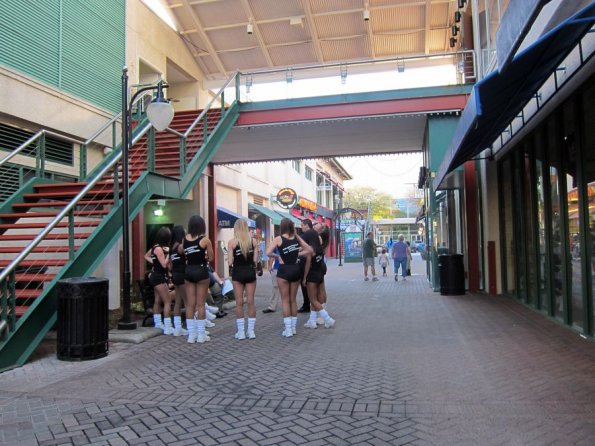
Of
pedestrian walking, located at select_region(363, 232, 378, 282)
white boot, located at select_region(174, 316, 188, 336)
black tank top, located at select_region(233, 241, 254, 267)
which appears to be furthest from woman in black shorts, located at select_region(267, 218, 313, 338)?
pedestrian walking, located at select_region(363, 232, 378, 282)

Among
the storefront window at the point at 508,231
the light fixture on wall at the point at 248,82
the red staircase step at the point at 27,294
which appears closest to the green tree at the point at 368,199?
the light fixture on wall at the point at 248,82

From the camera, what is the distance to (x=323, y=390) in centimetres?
487

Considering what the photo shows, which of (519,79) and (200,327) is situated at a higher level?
(519,79)

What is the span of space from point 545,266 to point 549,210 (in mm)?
1024

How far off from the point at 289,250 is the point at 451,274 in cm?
601

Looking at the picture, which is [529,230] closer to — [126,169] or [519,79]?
[519,79]

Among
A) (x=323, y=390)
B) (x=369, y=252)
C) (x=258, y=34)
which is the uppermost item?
(x=258, y=34)

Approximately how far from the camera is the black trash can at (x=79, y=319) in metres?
6.18

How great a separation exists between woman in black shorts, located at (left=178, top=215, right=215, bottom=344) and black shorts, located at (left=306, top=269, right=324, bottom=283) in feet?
5.85

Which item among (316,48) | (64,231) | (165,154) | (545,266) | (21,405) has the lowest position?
(21,405)

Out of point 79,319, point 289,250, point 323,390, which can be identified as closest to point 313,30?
point 289,250

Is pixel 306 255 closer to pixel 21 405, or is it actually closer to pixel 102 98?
pixel 21 405

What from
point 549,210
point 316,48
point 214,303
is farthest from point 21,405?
point 316,48

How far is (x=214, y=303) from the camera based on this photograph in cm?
980
